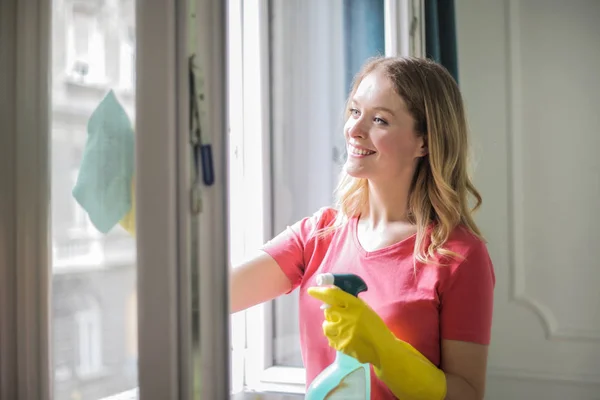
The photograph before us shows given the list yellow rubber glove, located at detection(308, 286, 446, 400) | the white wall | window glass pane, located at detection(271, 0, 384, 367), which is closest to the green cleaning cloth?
yellow rubber glove, located at detection(308, 286, 446, 400)

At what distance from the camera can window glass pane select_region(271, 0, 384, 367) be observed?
1.68m

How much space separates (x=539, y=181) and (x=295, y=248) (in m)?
1.13

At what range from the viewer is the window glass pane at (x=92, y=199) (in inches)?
28.4

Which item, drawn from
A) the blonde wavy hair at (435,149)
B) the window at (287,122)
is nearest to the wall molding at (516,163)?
the window at (287,122)

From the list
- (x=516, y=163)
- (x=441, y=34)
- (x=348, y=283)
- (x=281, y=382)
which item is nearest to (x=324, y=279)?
(x=348, y=283)

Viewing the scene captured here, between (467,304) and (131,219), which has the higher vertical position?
(131,219)

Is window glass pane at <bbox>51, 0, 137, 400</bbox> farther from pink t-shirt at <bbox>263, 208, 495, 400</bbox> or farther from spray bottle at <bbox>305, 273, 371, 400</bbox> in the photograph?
pink t-shirt at <bbox>263, 208, 495, 400</bbox>

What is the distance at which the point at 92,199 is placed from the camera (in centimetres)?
75

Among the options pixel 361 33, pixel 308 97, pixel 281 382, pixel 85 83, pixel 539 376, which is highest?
pixel 361 33

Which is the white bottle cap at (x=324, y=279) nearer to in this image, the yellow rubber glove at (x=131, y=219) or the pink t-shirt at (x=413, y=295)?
the pink t-shirt at (x=413, y=295)

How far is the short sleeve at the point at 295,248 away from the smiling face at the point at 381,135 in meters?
0.19

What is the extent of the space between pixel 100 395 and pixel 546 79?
182 cm

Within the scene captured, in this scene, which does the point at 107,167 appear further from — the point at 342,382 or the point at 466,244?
the point at 466,244

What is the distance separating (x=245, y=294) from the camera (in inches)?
48.6
